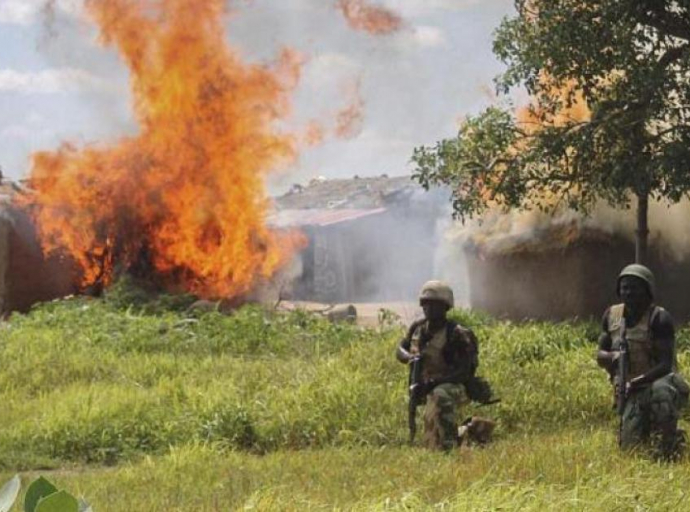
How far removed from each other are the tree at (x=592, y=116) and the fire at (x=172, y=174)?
8.64 metres

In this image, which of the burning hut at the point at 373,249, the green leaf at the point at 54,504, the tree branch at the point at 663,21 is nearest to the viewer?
the green leaf at the point at 54,504

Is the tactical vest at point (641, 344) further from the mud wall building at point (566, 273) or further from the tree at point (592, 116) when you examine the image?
the mud wall building at point (566, 273)

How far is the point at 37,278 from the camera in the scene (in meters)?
20.8

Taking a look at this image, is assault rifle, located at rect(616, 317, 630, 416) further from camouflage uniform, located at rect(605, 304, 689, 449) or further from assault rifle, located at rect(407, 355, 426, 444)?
assault rifle, located at rect(407, 355, 426, 444)

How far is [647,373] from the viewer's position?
760 centimetres

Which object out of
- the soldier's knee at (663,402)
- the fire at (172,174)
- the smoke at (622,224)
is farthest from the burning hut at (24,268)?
the soldier's knee at (663,402)

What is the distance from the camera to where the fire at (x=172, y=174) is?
821 inches

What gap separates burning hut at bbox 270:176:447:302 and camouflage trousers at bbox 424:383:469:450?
2045 cm

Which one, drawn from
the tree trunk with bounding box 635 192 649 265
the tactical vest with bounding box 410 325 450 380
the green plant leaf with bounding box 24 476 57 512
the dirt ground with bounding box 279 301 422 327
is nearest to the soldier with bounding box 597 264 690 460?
the tactical vest with bounding box 410 325 450 380

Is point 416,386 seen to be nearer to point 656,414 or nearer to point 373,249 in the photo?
point 656,414

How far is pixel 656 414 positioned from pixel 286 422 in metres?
3.34

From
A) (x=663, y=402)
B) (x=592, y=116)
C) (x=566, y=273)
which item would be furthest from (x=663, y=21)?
(x=566, y=273)

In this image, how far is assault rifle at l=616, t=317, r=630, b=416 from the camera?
766cm

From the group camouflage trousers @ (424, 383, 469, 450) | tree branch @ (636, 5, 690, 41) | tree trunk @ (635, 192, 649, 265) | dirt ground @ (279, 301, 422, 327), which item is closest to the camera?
camouflage trousers @ (424, 383, 469, 450)
